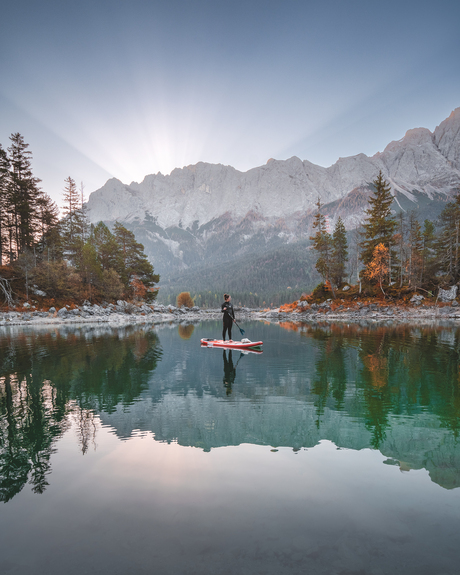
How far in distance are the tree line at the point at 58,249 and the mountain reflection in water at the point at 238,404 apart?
131ft

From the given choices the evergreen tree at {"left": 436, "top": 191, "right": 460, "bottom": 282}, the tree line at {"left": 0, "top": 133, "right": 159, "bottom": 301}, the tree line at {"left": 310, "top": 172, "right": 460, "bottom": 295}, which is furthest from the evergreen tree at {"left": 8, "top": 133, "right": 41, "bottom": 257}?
the evergreen tree at {"left": 436, "top": 191, "right": 460, "bottom": 282}

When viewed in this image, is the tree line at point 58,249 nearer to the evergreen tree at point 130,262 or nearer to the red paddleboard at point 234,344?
the evergreen tree at point 130,262

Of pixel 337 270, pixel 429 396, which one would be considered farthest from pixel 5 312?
pixel 337 270

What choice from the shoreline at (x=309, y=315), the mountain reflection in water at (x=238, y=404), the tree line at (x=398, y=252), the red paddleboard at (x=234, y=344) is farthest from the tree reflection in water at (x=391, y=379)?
the tree line at (x=398, y=252)

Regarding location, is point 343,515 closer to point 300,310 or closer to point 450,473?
point 450,473

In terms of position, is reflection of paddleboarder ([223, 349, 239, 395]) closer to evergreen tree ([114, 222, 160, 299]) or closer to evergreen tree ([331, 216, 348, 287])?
evergreen tree ([331, 216, 348, 287])

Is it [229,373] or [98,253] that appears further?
[98,253]

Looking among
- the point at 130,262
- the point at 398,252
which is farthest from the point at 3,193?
the point at 398,252

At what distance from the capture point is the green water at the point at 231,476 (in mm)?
3541

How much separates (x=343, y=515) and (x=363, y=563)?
3.00 feet

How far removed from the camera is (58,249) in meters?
59.8

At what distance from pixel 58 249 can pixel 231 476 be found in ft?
214

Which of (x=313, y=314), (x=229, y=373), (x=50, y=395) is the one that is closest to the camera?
(x=50, y=395)

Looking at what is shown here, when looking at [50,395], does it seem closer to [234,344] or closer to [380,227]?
Answer: [234,344]
